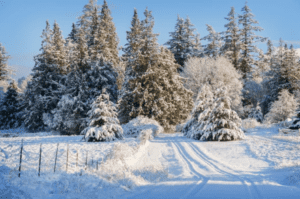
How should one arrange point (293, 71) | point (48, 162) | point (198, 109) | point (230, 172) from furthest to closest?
point (293, 71), point (198, 109), point (230, 172), point (48, 162)

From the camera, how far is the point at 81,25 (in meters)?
33.2

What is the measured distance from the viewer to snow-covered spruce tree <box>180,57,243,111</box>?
3170 centimetres

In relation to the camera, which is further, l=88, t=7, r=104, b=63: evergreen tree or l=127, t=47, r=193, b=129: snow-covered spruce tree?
l=88, t=7, r=104, b=63: evergreen tree

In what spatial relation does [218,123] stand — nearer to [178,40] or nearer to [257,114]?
[257,114]

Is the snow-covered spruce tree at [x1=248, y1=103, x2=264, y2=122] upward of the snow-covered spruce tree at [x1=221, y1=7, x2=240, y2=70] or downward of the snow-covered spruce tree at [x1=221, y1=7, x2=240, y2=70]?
downward

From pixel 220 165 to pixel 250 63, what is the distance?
104ft

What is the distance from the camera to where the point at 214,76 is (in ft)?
105

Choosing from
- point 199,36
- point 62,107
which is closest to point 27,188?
point 62,107

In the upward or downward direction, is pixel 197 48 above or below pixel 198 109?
above

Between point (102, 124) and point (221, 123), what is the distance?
8.73 m

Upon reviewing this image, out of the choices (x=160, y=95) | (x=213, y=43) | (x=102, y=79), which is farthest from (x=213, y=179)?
(x=213, y=43)

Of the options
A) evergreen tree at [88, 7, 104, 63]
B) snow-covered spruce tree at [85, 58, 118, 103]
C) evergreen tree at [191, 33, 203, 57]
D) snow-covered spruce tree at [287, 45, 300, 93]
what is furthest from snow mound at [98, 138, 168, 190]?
evergreen tree at [191, 33, 203, 57]

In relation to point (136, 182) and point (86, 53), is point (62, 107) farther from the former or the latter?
point (136, 182)

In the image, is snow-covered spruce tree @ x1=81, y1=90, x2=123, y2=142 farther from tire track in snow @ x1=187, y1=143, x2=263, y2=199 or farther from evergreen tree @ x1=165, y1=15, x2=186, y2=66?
evergreen tree @ x1=165, y1=15, x2=186, y2=66
